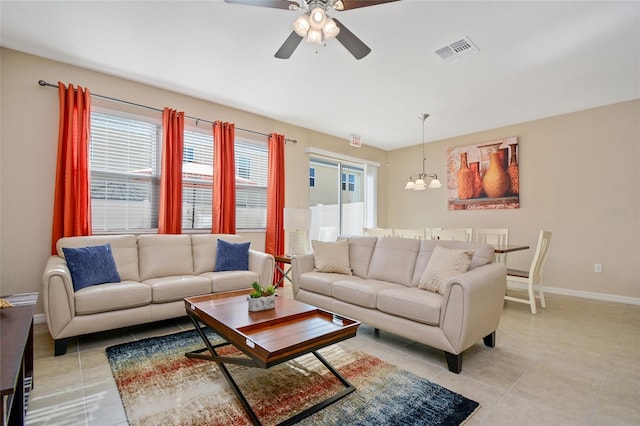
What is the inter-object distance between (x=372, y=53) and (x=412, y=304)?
2.39m

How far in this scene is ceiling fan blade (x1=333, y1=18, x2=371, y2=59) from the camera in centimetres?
214

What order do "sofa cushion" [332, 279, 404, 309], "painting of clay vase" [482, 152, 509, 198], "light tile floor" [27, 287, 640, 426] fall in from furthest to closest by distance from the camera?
"painting of clay vase" [482, 152, 509, 198]
"sofa cushion" [332, 279, 404, 309]
"light tile floor" [27, 287, 640, 426]

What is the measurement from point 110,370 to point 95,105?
2.90 metres

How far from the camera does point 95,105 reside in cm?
351

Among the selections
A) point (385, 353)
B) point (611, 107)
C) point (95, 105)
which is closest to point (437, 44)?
point (385, 353)

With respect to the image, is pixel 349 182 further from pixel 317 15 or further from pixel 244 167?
pixel 317 15

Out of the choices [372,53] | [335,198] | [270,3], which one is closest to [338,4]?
[270,3]

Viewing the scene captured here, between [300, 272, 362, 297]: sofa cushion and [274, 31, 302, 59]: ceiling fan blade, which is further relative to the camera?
[300, 272, 362, 297]: sofa cushion

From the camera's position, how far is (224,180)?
4.35 meters

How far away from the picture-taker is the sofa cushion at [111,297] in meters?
2.54

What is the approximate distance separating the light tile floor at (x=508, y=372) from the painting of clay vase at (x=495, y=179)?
2.41m

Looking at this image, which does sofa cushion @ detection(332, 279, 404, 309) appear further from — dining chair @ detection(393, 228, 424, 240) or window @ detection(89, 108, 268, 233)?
window @ detection(89, 108, 268, 233)

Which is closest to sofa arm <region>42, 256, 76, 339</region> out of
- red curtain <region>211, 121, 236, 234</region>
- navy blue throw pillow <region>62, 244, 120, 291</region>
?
navy blue throw pillow <region>62, 244, 120, 291</region>

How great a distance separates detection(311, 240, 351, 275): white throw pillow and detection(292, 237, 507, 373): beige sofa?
7cm
